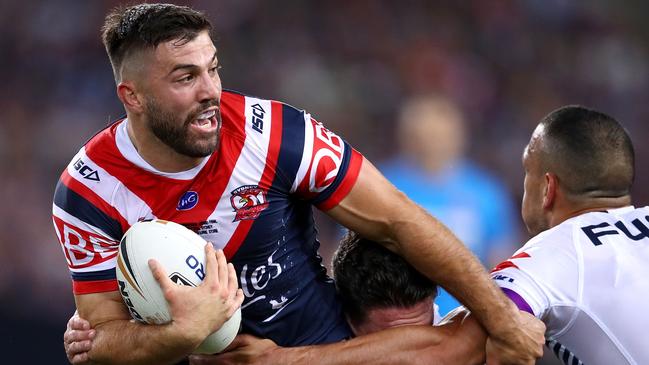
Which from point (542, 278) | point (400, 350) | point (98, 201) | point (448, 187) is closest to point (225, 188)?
point (98, 201)

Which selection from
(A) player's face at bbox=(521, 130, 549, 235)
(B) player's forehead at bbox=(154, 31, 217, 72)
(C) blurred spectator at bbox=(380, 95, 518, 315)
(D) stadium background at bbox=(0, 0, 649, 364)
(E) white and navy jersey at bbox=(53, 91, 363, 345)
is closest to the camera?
(B) player's forehead at bbox=(154, 31, 217, 72)

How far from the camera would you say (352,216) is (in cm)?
427

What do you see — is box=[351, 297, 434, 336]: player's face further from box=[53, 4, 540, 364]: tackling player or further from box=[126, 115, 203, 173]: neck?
box=[126, 115, 203, 173]: neck

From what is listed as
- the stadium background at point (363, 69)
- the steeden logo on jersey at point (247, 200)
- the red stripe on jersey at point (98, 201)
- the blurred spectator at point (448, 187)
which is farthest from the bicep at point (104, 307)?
the stadium background at point (363, 69)

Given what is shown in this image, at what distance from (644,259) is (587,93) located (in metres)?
6.70

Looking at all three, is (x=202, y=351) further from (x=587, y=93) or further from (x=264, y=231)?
(x=587, y=93)

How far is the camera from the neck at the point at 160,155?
14.1 feet

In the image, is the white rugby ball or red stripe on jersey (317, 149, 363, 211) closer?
the white rugby ball

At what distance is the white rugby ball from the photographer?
13.1 feet

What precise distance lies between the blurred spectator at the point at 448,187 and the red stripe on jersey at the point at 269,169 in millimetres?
2932

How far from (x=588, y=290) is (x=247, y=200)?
1.37m

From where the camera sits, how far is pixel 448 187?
7.26 metres

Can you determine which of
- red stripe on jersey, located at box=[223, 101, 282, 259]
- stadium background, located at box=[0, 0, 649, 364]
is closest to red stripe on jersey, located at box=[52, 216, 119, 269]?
red stripe on jersey, located at box=[223, 101, 282, 259]

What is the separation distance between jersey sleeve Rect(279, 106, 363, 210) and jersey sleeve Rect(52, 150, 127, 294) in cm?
70
